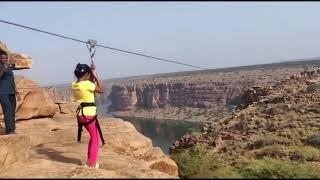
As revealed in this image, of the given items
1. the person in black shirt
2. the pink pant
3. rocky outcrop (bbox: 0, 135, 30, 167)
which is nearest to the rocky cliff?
the person in black shirt

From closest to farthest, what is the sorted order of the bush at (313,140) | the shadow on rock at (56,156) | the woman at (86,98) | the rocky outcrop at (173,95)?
the woman at (86,98)
the shadow on rock at (56,156)
the bush at (313,140)
the rocky outcrop at (173,95)

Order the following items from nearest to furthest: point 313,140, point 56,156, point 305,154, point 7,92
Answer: point 56,156
point 7,92
point 305,154
point 313,140

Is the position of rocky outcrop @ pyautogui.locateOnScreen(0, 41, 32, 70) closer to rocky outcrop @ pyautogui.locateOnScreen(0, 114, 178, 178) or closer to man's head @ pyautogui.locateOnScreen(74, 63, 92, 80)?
rocky outcrop @ pyautogui.locateOnScreen(0, 114, 178, 178)

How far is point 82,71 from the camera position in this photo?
28.7 ft

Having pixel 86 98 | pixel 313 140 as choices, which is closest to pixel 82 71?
pixel 86 98

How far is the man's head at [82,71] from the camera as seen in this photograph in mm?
8742

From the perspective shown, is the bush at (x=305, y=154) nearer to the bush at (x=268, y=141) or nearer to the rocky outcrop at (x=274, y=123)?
the rocky outcrop at (x=274, y=123)

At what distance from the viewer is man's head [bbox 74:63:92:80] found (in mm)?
8742

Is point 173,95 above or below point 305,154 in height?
below

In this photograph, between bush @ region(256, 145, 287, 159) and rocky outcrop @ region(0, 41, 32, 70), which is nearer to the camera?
rocky outcrop @ region(0, 41, 32, 70)

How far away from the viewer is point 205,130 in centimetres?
3294

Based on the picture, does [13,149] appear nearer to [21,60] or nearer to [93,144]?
[93,144]

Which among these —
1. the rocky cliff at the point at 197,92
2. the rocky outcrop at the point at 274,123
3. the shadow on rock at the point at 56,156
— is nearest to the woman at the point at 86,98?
the shadow on rock at the point at 56,156

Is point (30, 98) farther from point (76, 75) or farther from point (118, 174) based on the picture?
point (118, 174)
